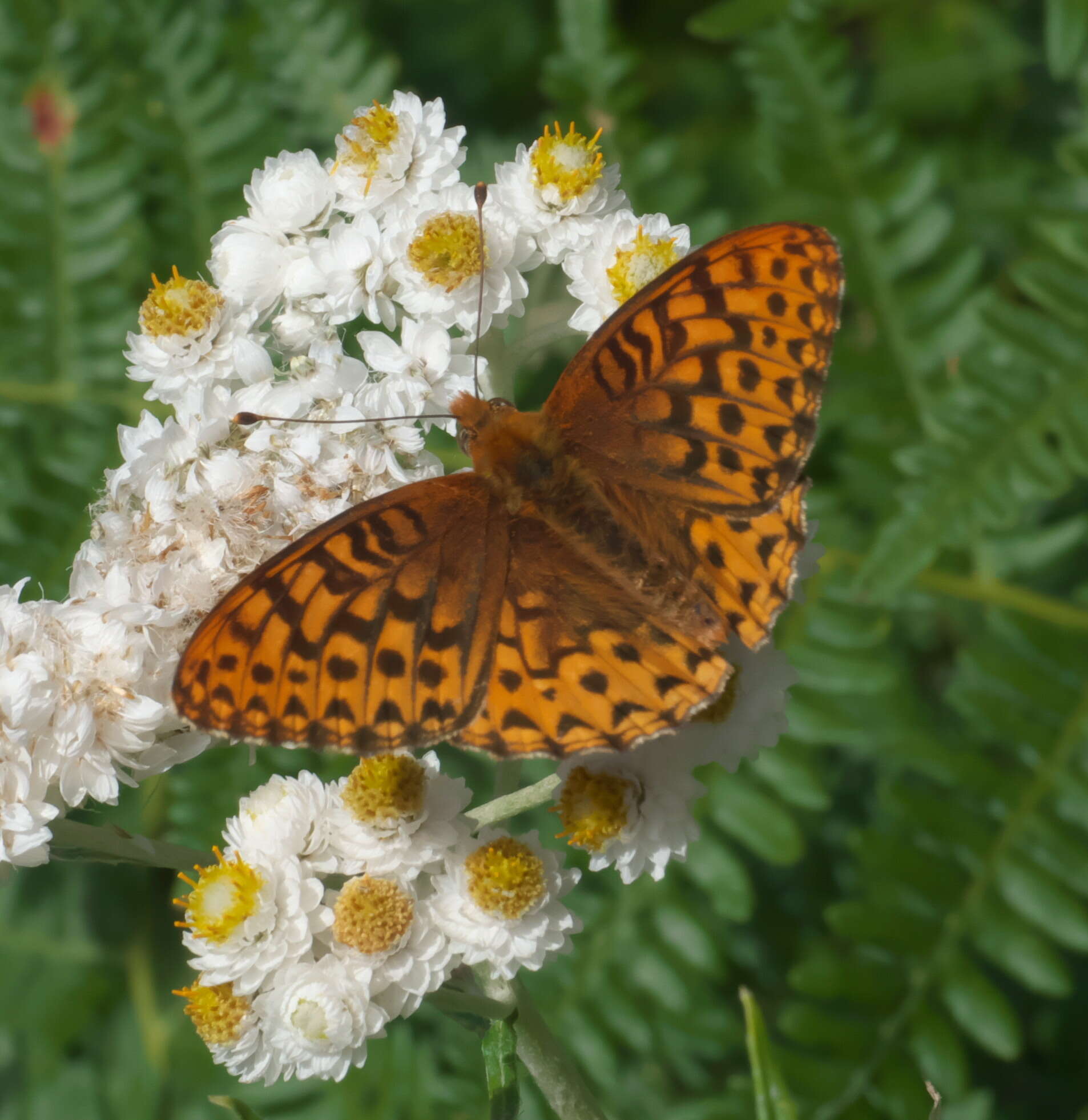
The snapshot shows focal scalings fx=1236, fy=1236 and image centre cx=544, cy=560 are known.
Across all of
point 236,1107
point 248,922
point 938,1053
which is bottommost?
point 938,1053

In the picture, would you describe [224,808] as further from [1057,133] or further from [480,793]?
[1057,133]

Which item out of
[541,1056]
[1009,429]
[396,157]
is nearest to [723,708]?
[541,1056]

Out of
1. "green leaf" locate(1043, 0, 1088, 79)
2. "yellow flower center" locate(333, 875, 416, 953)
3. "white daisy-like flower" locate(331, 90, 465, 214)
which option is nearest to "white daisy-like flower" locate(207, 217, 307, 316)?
"white daisy-like flower" locate(331, 90, 465, 214)

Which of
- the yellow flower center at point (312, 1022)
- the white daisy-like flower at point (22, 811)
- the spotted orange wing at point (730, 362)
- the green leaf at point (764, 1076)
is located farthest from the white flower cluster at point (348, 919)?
the spotted orange wing at point (730, 362)

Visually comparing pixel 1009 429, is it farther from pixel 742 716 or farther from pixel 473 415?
pixel 473 415

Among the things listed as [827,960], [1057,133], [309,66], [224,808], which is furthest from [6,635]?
[1057,133]

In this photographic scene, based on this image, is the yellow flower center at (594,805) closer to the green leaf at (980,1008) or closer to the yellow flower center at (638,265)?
the yellow flower center at (638,265)
